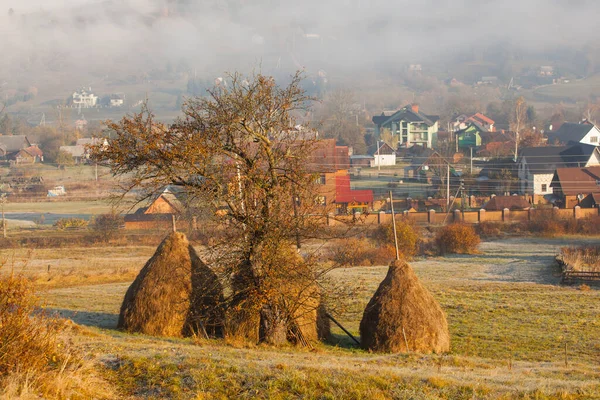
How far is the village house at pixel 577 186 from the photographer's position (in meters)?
61.6

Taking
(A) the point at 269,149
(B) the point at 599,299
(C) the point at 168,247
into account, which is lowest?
(B) the point at 599,299

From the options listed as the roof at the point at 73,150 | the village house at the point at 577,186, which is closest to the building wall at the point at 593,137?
the village house at the point at 577,186

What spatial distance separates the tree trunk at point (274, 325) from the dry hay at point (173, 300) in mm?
1277

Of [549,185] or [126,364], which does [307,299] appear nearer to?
[126,364]

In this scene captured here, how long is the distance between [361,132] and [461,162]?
40076mm

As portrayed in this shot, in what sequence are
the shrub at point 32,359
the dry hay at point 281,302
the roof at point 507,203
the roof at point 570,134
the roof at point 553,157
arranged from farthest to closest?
the roof at point 570,134
the roof at point 553,157
the roof at point 507,203
the dry hay at point 281,302
the shrub at point 32,359

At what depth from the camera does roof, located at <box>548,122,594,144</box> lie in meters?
113

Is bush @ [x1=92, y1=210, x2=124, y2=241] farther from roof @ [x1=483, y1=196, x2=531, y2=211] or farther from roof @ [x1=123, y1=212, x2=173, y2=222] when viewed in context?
roof @ [x1=483, y1=196, x2=531, y2=211]

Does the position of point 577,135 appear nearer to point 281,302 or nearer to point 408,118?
point 408,118

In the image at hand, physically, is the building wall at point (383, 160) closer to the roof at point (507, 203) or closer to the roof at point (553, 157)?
the roof at point (553, 157)

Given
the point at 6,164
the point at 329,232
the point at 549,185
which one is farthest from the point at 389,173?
the point at 329,232

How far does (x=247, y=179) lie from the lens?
16.5 m

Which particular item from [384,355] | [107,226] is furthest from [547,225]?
[384,355]

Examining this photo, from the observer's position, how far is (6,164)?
10162cm
